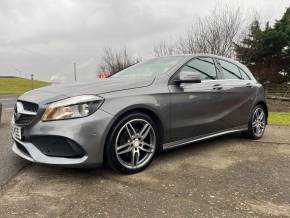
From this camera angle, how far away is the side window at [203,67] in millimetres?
4394

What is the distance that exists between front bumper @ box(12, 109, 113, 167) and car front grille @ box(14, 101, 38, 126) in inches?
5.2

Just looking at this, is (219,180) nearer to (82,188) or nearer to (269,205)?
(269,205)

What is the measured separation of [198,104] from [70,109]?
1804mm

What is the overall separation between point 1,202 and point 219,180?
218cm

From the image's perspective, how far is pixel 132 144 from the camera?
11.8 ft

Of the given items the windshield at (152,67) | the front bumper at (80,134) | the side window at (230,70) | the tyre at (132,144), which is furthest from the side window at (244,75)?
the front bumper at (80,134)

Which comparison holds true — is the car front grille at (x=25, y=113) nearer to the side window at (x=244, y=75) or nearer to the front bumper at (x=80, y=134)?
the front bumper at (x=80, y=134)

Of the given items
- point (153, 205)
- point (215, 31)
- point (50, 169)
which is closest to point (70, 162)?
point (50, 169)

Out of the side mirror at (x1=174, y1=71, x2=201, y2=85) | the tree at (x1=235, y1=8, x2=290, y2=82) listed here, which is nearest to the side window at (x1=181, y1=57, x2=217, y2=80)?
the side mirror at (x1=174, y1=71, x2=201, y2=85)

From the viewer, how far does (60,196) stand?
2.96 m

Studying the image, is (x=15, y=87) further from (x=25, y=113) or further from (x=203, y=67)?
(x=25, y=113)

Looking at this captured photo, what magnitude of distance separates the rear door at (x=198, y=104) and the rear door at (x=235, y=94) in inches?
6.4

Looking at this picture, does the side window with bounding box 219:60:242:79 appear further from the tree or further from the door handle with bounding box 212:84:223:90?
the tree

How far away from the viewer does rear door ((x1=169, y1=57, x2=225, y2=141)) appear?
13.1 ft
